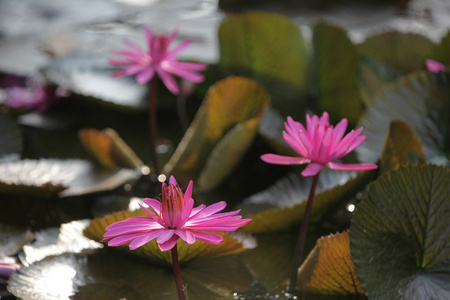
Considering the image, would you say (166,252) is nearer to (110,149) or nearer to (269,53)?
(110,149)

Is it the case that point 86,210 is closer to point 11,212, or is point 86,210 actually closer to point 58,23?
point 11,212

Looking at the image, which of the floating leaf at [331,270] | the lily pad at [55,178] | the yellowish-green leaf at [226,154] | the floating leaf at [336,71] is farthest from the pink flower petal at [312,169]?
the floating leaf at [336,71]

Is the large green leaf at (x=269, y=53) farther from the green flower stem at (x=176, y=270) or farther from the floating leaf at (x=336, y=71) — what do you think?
the green flower stem at (x=176, y=270)

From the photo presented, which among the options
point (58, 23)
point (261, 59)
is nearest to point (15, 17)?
point (58, 23)

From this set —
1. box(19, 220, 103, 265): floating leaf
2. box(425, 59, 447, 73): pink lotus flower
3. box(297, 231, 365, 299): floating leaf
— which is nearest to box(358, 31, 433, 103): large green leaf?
box(425, 59, 447, 73): pink lotus flower

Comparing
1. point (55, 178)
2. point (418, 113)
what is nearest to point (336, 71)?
point (418, 113)

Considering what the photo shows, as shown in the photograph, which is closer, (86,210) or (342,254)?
(342,254)
